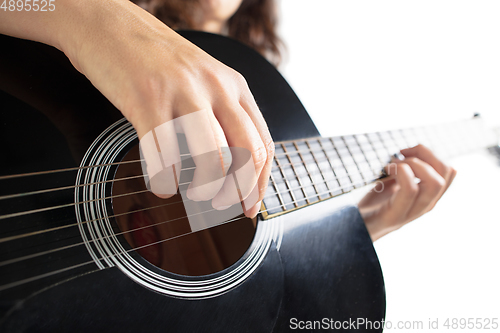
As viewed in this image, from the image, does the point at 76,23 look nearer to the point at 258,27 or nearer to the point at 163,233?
the point at 163,233

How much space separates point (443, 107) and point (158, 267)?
1.40m

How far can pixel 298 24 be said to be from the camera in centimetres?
133

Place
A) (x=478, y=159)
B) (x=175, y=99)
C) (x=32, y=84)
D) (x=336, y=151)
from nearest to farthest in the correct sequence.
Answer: (x=175, y=99)
(x=32, y=84)
(x=336, y=151)
(x=478, y=159)

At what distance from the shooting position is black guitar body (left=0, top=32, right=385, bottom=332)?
33 centimetres

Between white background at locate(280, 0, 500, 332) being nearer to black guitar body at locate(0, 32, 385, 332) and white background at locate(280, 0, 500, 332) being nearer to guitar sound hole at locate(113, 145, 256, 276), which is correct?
black guitar body at locate(0, 32, 385, 332)

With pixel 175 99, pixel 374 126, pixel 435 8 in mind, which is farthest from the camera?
pixel 435 8

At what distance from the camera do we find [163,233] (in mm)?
414

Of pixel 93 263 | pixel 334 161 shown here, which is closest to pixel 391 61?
pixel 334 161

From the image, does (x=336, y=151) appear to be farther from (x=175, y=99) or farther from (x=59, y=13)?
(x=59, y=13)

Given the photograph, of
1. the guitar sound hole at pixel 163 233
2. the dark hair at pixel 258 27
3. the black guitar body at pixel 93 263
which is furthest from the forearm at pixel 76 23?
the dark hair at pixel 258 27

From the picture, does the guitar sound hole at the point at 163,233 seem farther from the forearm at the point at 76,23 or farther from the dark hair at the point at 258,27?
the dark hair at the point at 258,27

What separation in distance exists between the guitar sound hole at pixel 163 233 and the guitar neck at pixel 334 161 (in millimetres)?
123

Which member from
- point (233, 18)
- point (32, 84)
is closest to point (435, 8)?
point (233, 18)

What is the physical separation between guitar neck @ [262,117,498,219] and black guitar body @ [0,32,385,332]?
3 centimetres
